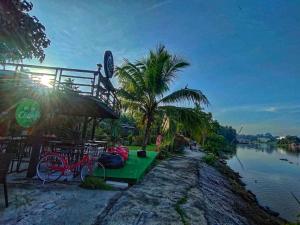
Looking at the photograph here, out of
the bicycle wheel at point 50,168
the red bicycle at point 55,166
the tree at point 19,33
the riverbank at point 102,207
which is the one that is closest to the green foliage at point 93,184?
the riverbank at point 102,207

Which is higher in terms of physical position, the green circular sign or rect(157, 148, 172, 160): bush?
the green circular sign

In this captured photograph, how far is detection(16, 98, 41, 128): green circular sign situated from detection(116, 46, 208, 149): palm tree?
6816 millimetres

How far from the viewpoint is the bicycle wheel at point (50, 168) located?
7719mm

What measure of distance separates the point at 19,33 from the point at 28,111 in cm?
285

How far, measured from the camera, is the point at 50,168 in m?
7.81

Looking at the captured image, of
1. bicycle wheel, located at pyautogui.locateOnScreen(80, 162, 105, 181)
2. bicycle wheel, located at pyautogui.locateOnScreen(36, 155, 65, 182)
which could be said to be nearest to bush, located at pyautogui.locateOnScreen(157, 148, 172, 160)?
bicycle wheel, located at pyautogui.locateOnScreen(80, 162, 105, 181)

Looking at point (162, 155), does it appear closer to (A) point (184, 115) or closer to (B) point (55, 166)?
(A) point (184, 115)

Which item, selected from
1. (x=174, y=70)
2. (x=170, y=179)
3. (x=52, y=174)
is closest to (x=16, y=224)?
(x=52, y=174)

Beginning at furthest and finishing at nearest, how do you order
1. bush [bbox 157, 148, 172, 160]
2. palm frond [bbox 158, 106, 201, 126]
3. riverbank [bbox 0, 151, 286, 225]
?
bush [bbox 157, 148, 172, 160]
palm frond [bbox 158, 106, 201, 126]
riverbank [bbox 0, 151, 286, 225]

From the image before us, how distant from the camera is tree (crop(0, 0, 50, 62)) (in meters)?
7.74

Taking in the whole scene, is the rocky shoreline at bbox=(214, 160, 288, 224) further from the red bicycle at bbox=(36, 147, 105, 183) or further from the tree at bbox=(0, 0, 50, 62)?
the tree at bbox=(0, 0, 50, 62)

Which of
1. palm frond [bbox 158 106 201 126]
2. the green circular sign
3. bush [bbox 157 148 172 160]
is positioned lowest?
bush [bbox 157 148 172 160]

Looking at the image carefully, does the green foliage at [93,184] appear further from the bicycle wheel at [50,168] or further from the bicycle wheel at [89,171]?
the bicycle wheel at [50,168]

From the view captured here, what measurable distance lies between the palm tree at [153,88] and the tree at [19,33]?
595 centimetres
